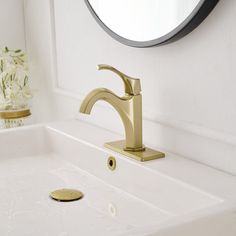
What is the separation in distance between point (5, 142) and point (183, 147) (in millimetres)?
526

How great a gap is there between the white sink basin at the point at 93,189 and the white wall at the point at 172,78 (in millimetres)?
56

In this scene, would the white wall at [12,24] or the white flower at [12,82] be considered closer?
the white flower at [12,82]

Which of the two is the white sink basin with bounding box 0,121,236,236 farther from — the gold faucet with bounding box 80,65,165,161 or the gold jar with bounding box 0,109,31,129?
the gold jar with bounding box 0,109,31,129

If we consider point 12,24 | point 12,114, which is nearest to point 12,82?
point 12,114

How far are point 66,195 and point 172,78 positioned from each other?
1.17 ft

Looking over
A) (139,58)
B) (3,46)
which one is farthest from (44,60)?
(139,58)

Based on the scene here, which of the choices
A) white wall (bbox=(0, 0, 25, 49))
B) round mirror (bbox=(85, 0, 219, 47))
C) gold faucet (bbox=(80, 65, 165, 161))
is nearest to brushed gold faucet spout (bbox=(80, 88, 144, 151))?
gold faucet (bbox=(80, 65, 165, 161))

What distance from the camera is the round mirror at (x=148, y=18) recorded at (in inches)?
38.6

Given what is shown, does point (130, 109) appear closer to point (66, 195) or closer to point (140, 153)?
point (140, 153)

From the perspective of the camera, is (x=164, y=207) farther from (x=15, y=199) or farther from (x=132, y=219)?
(x=15, y=199)

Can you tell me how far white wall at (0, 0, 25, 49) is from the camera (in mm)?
1785

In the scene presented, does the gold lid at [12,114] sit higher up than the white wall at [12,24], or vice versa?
the white wall at [12,24]

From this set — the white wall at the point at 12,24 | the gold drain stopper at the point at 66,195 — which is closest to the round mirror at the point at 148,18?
the gold drain stopper at the point at 66,195

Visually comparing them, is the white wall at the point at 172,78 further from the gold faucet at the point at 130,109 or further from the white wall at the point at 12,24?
the white wall at the point at 12,24
